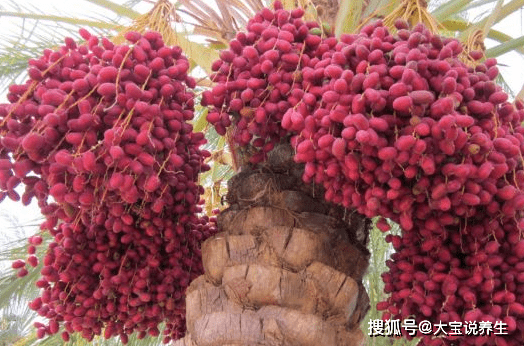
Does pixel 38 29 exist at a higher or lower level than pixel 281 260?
higher

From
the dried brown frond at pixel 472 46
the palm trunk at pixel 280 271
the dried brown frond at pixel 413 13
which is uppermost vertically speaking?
the dried brown frond at pixel 413 13

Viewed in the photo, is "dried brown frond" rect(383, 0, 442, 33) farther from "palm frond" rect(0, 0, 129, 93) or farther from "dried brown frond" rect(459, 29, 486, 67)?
"palm frond" rect(0, 0, 129, 93)

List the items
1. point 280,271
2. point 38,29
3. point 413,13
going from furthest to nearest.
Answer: point 38,29
point 413,13
point 280,271

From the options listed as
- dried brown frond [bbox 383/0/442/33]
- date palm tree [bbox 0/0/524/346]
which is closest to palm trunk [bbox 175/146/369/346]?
date palm tree [bbox 0/0/524/346]

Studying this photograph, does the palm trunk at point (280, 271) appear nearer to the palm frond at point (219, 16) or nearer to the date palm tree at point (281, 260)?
the date palm tree at point (281, 260)

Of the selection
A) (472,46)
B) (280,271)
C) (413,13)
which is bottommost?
(280,271)

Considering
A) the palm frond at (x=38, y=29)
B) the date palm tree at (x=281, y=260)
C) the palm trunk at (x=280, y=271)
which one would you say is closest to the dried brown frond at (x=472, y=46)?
the date palm tree at (x=281, y=260)

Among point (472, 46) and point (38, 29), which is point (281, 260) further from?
point (38, 29)

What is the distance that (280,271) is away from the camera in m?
1.72

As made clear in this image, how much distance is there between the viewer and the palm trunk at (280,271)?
66.1 inches

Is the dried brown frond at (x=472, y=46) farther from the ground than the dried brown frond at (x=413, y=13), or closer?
closer

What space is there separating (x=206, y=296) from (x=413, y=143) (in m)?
0.79

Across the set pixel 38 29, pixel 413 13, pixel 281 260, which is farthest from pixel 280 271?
pixel 38 29

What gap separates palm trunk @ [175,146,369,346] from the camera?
5.50 feet
